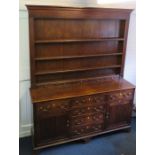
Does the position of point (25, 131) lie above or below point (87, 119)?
below

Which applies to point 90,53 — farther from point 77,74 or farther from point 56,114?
point 56,114

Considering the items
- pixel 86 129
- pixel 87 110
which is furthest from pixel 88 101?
pixel 86 129

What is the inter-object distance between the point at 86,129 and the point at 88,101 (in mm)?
407

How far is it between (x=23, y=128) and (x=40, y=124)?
0.54 m

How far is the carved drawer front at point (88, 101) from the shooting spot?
2.34m

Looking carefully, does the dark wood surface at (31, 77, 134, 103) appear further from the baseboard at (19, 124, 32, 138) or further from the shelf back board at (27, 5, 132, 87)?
the baseboard at (19, 124, 32, 138)

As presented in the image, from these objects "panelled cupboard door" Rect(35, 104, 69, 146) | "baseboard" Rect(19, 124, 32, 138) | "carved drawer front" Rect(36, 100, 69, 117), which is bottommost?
"baseboard" Rect(19, 124, 32, 138)

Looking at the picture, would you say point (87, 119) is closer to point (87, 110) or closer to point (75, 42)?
point (87, 110)

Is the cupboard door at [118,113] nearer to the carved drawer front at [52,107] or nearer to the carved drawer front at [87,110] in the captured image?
the carved drawer front at [87,110]

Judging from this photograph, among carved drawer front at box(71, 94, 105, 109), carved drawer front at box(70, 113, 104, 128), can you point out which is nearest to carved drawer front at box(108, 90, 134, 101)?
carved drawer front at box(71, 94, 105, 109)

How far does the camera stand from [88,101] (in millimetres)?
2416

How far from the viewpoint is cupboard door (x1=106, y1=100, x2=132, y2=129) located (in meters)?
2.61
